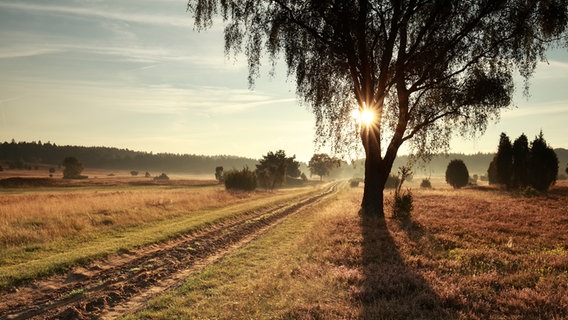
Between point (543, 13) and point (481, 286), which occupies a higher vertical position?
point (543, 13)

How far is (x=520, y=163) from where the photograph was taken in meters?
42.3

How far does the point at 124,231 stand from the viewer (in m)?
17.7

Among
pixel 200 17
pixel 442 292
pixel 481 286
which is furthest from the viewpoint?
pixel 200 17

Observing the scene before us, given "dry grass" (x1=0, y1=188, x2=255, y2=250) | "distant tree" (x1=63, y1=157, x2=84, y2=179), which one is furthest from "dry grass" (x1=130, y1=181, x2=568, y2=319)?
"distant tree" (x1=63, y1=157, x2=84, y2=179)

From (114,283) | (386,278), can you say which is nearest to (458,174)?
(386,278)

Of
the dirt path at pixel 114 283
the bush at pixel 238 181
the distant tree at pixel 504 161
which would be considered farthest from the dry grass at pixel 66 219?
the distant tree at pixel 504 161

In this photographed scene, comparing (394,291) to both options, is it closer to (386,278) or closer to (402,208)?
(386,278)

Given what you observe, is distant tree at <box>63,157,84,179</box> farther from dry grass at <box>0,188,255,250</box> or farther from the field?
the field

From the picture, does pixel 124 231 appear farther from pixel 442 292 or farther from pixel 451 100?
pixel 451 100

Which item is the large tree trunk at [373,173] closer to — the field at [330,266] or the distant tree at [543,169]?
the field at [330,266]

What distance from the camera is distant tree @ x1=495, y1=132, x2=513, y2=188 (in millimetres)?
45438

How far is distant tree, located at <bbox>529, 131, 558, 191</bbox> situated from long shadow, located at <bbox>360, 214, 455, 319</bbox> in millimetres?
37133

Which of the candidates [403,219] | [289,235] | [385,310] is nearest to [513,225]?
[403,219]

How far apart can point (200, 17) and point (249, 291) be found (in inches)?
493
